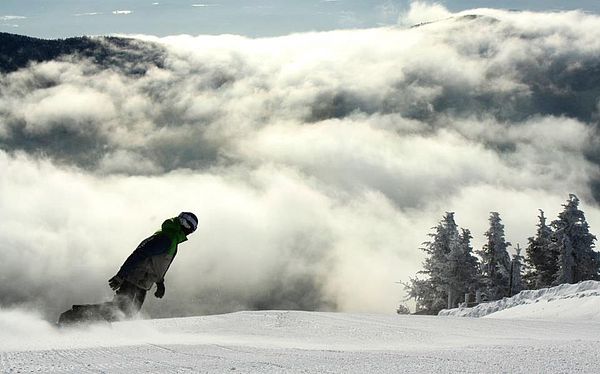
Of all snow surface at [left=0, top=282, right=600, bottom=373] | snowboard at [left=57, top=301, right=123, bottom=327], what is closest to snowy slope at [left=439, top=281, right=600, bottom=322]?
snow surface at [left=0, top=282, right=600, bottom=373]

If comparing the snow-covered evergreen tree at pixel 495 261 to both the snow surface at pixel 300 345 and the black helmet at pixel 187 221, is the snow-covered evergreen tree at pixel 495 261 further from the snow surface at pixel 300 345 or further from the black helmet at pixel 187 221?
the black helmet at pixel 187 221

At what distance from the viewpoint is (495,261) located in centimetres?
4197

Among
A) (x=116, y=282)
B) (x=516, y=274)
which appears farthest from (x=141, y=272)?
(x=516, y=274)

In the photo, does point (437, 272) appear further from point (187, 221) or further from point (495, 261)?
point (187, 221)

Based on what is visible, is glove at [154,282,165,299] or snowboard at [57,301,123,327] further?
glove at [154,282,165,299]

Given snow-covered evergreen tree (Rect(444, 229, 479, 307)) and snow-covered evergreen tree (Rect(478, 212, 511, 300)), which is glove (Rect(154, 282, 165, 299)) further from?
snow-covered evergreen tree (Rect(478, 212, 511, 300))

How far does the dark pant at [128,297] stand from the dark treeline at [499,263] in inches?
1292

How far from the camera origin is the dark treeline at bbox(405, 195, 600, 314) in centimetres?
3819

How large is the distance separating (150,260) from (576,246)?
35.0 m

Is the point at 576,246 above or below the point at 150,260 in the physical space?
above

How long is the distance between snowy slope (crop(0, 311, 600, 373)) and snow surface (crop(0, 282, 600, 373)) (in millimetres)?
11

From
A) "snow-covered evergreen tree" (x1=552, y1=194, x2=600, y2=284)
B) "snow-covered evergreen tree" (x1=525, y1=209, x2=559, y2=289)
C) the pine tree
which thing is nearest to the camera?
"snow-covered evergreen tree" (x1=552, y1=194, x2=600, y2=284)

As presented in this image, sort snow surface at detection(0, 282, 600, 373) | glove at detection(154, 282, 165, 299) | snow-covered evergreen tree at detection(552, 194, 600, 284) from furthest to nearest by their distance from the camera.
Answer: snow-covered evergreen tree at detection(552, 194, 600, 284), glove at detection(154, 282, 165, 299), snow surface at detection(0, 282, 600, 373)

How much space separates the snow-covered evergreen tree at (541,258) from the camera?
131ft
